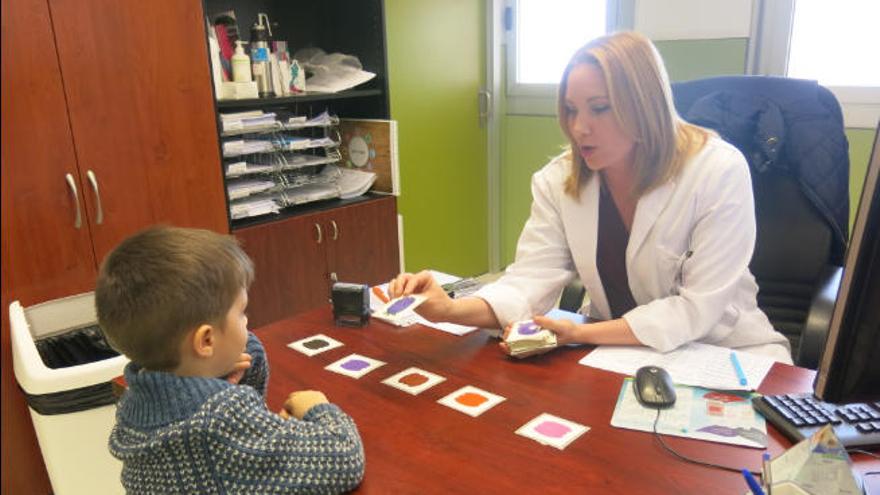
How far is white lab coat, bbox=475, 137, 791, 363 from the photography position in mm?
1450

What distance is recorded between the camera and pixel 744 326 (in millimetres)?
1547

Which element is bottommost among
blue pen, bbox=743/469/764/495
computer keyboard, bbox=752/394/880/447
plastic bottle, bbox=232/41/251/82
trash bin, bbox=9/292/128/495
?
trash bin, bbox=9/292/128/495

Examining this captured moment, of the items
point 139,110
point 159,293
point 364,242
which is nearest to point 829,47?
point 364,242

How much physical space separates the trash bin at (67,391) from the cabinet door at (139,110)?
245 millimetres

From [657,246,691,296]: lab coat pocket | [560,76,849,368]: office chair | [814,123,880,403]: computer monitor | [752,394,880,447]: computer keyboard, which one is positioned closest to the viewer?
[814,123,880,403]: computer monitor

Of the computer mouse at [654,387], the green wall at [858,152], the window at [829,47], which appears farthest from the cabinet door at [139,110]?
the green wall at [858,152]

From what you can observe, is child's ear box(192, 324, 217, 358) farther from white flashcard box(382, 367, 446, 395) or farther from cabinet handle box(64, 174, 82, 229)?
cabinet handle box(64, 174, 82, 229)

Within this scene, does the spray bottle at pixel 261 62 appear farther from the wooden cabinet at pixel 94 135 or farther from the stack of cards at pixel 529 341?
the stack of cards at pixel 529 341

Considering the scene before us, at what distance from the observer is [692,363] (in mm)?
1316

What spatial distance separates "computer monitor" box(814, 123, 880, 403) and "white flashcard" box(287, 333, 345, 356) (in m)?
0.92

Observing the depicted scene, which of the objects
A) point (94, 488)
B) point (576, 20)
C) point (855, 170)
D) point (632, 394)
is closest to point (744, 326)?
point (632, 394)

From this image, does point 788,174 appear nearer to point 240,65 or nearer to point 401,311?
point 401,311

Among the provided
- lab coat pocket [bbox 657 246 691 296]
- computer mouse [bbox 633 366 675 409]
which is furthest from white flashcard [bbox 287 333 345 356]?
lab coat pocket [bbox 657 246 691 296]

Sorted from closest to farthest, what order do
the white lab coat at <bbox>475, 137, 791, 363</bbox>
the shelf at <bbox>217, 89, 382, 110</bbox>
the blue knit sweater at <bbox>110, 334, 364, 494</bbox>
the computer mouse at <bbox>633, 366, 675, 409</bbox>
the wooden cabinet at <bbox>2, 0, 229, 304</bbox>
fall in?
the blue knit sweater at <bbox>110, 334, 364, 494</bbox>, the computer mouse at <bbox>633, 366, 675, 409</bbox>, the white lab coat at <bbox>475, 137, 791, 363</bbox>, the wooden cabinet at <bbox>2, 0, 229, 304</bbox>, the shelf at <bbox>217, 89, 382, 110</bbox>
